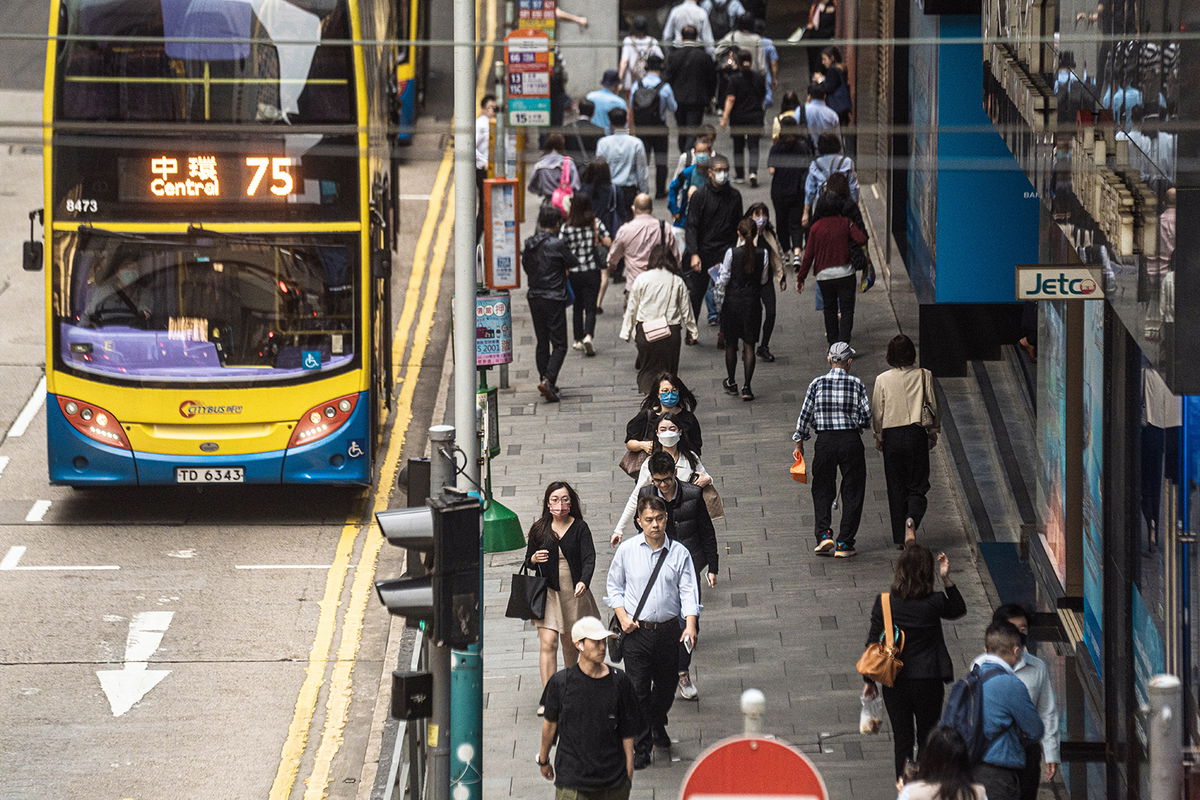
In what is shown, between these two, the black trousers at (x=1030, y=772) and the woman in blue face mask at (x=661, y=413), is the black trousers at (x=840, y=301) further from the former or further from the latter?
the black trousers at (x=1030, y=772)

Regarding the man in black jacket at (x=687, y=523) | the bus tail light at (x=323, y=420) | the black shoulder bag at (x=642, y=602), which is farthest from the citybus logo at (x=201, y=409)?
the black shoulder bag at (x=642, y=602)

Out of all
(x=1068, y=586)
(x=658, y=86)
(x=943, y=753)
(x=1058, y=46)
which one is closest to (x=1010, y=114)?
(x=1058, y=46)

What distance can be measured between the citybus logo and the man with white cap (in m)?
7.28

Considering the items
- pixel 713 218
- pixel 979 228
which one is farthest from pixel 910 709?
pixel 713 218

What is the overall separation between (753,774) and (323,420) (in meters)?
10.2

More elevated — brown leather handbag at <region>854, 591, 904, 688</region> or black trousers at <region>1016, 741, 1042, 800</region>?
brown leather handbag at <region>854, 591, 904, 688</region>

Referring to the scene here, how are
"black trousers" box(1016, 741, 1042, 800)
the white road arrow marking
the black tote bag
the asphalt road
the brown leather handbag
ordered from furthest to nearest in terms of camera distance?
1. the white road arrow marking
2. the asphalt road
3. the black tote bag
4. the brown leather handbag
5. "black trousers" box(1016, 741, 1042, 800)

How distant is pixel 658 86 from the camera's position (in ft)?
81.6

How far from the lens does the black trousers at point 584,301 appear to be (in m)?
19.0

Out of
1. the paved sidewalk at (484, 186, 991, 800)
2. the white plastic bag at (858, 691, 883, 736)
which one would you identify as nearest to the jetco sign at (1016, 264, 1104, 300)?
the white plastic bag at (858, 691, 883, 736)

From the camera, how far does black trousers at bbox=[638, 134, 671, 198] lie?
26219mm

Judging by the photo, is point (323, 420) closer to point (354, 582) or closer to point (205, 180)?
point (354, 582)

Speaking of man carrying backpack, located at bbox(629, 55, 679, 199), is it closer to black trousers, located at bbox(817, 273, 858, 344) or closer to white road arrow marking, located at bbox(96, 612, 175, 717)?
black trousers, located at bbox(817, 273, 858, 344)

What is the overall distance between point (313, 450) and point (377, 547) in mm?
998
